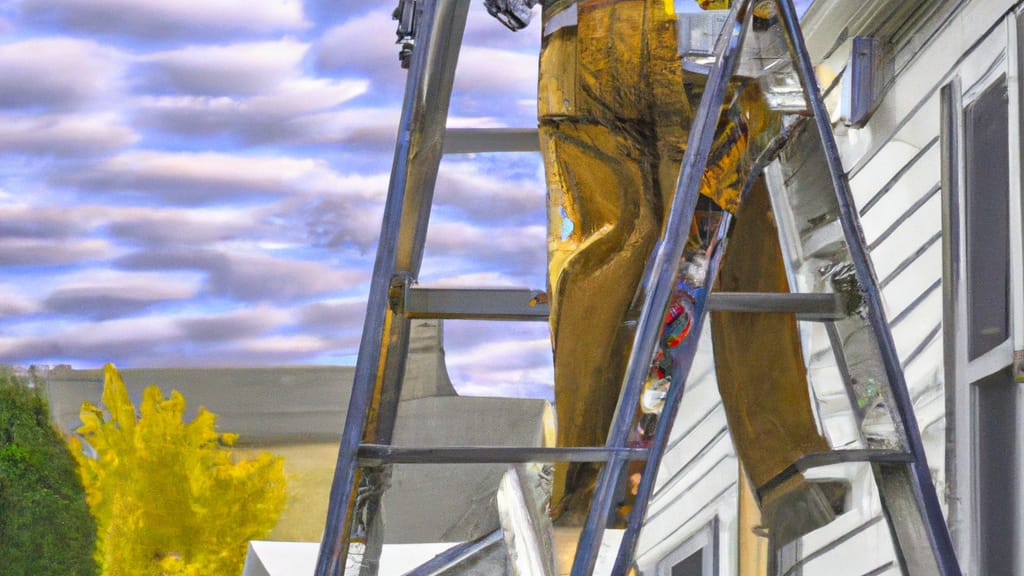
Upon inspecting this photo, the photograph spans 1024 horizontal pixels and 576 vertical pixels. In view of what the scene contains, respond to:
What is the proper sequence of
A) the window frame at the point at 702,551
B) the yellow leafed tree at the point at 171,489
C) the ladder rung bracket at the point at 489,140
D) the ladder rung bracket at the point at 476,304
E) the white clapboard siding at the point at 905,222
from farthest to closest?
the yellow leafed tree at the point at 171,489, the window frame at the point at 702,551, the white clapboard siding at the point at 905,222, the ladder rung bracket at the point at 489,140, the ladder rung bracket at the point at 476,304

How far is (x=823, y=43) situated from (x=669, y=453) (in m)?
1.39

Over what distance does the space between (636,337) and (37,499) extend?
20.6 m

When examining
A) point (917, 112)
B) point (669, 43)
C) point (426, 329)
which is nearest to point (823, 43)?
point (917, 112)

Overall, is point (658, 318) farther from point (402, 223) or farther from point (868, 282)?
point (402, 223)

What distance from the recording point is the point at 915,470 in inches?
57.8

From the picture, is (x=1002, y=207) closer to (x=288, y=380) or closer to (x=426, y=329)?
(x=426, y=329)

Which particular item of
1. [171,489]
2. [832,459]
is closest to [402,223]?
[832,459]

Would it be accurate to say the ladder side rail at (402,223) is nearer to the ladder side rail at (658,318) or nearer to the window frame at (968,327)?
the ladder side rail at (658,318)

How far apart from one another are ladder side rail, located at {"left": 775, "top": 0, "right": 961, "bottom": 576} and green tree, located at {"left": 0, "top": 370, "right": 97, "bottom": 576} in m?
19.7

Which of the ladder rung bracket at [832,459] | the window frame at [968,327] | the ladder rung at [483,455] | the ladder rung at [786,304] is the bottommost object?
the ladder rung at [483,455]

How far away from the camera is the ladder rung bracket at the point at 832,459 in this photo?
4.79 ft

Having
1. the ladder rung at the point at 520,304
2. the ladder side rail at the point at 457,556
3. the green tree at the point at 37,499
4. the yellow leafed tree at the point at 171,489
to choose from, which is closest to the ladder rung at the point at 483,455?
the ladder rung at the point at 520,304

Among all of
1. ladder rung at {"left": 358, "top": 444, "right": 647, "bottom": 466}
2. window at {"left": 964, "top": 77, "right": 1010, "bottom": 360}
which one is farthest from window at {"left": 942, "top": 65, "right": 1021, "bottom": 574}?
ladder rung at {"left": 358, "top": 444, "right": 647, "bottom": 466}

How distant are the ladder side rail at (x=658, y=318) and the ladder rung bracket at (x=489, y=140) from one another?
737 millimetres
